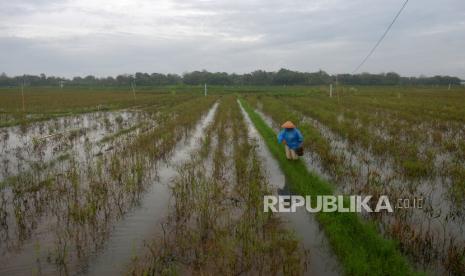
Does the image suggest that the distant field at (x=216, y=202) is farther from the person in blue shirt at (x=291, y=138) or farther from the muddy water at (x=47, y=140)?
the person in blue shirt at (x=291, y=138)

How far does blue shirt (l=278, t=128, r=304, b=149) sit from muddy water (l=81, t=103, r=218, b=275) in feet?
7.62

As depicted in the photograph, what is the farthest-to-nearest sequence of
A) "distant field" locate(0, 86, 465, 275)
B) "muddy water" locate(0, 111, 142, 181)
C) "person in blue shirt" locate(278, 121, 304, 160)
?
"muddy water" locate(0, 111, 142, 181), "person in blue shirt" locate(278, 121, 304, 160), "distant field" locate(0, 86, 465, 275)

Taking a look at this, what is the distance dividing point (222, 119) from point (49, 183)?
942 cm

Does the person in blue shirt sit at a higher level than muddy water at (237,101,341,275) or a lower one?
higher

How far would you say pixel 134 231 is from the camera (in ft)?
14.6

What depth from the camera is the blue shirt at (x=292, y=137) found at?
7.54 m

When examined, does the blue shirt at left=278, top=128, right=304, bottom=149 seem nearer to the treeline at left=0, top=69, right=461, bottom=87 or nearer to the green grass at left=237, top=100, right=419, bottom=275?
the green grass at left=237, top=100, right=419, bottom=275

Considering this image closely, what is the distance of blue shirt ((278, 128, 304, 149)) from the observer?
7.54 metres

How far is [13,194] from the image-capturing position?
18.9 ft

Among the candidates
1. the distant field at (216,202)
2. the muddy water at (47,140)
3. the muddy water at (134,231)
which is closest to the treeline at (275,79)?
the muddy water at (47,140)

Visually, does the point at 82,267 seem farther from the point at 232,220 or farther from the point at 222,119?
the point at 222,119

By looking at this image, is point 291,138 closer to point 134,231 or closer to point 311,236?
point 311,236

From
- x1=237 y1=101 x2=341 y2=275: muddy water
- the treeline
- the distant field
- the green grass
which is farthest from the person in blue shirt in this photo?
the treeline

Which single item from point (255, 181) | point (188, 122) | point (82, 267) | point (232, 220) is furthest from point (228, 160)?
point (188, 122)
